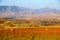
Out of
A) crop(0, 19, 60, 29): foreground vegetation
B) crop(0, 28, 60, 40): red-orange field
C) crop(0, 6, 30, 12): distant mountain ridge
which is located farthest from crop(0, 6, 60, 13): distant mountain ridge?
crop(0, 28, 60, 40): red-orange field

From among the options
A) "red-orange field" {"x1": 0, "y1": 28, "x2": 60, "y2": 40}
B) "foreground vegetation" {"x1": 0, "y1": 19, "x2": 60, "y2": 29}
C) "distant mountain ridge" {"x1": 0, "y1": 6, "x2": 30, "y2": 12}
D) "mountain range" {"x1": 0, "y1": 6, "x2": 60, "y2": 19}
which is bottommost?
"red-orange field" {"x1": 0, "y1": 28, "x2": 60, "y2": 40}

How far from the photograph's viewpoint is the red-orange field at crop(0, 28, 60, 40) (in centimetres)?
487

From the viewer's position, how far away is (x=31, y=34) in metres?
4.94

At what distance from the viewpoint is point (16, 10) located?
5.22 metres

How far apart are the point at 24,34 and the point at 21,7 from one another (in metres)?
0.72

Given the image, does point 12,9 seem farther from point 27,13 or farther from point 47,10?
point 47,10

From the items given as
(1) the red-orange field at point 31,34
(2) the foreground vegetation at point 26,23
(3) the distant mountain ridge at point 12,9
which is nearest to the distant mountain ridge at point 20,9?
(3) the distant mountain ridge at point 12,9

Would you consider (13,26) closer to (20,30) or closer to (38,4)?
(20,30)

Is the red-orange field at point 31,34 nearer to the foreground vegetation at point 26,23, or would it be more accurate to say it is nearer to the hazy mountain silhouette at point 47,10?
the foreground vegetation at point 26,23

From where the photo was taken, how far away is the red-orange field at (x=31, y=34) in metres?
4.87

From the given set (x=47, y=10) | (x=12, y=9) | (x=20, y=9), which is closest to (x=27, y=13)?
(x=20, y=9)

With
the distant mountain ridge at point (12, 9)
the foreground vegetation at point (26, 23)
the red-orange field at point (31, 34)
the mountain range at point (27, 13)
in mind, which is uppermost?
the distant mountain ridge at point (12, 9)

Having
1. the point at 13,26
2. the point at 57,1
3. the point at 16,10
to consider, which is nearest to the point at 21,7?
the point at 16,10

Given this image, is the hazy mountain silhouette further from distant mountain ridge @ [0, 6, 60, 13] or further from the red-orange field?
the red-orange field
